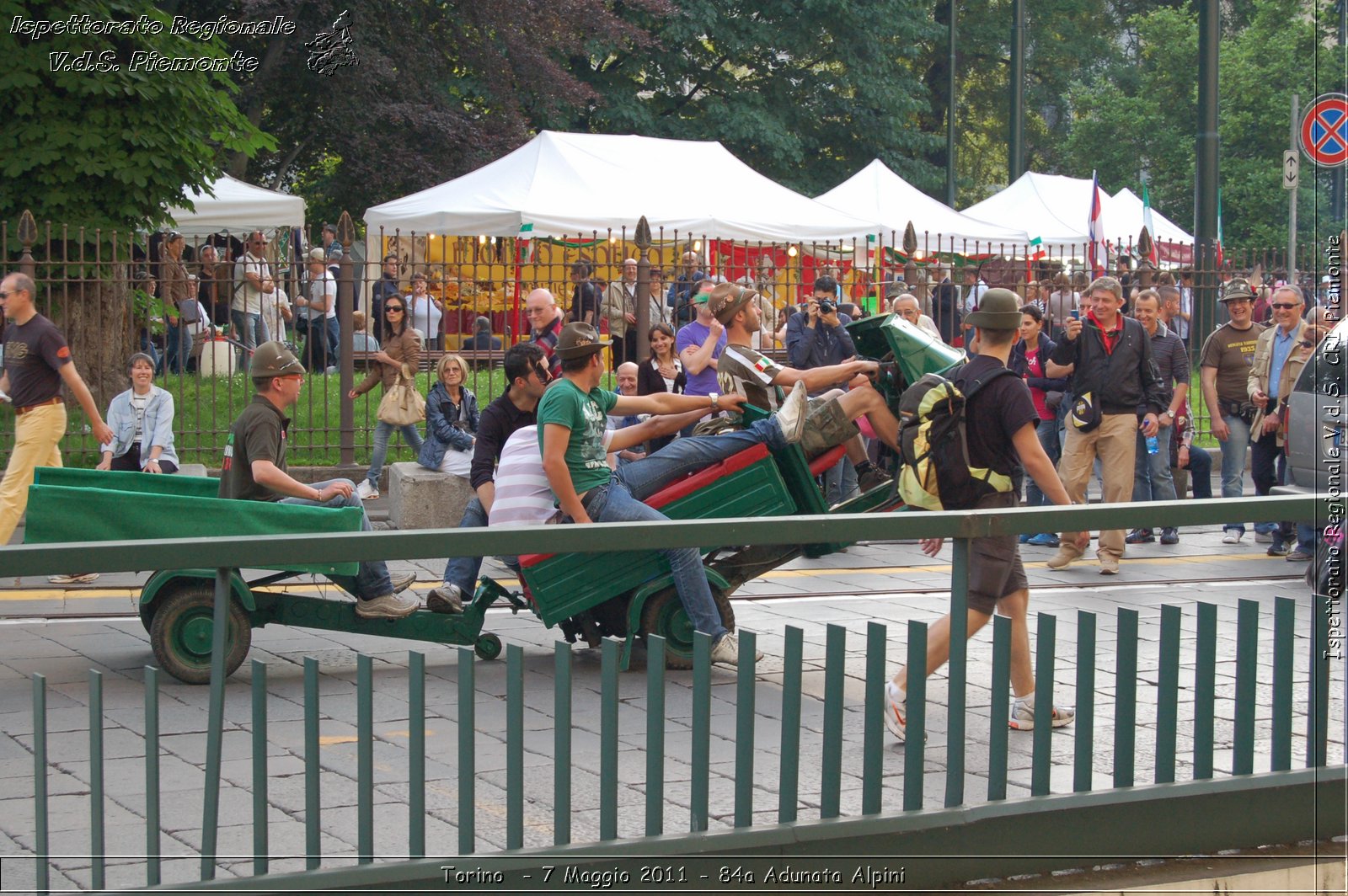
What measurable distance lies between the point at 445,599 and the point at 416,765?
2048mm

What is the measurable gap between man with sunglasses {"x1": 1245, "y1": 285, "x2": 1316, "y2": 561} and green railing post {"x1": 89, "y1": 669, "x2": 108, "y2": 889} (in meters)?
9.54

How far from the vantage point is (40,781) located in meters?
3.17

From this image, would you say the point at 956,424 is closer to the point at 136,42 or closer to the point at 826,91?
the point at 136,42

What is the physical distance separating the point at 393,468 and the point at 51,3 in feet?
22.4

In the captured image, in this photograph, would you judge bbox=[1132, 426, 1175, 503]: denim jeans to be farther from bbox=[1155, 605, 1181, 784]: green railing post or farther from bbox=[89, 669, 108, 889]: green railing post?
bbox=[89, 669, 108, 889]: green railing post

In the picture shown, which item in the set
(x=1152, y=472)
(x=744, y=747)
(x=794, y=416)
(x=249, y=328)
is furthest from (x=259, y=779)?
(x=249, y=328)

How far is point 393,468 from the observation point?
11719 millimetres

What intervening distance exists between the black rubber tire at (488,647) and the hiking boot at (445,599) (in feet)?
5.08

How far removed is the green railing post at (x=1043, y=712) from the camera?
4.10 m

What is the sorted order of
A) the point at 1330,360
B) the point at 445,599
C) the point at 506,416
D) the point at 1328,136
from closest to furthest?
the point at 445,599, the point at 506,416, the point at 1330,360, the point at 1328,136

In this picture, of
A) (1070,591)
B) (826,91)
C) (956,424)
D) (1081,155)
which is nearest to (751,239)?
(956,424)

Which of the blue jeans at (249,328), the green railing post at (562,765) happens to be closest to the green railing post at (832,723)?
the green railing post at (562,765)

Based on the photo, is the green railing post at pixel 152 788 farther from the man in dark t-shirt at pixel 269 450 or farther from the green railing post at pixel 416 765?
the man in dark t-shirt at pixel 269 450

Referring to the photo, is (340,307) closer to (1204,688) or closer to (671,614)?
(671,614)
